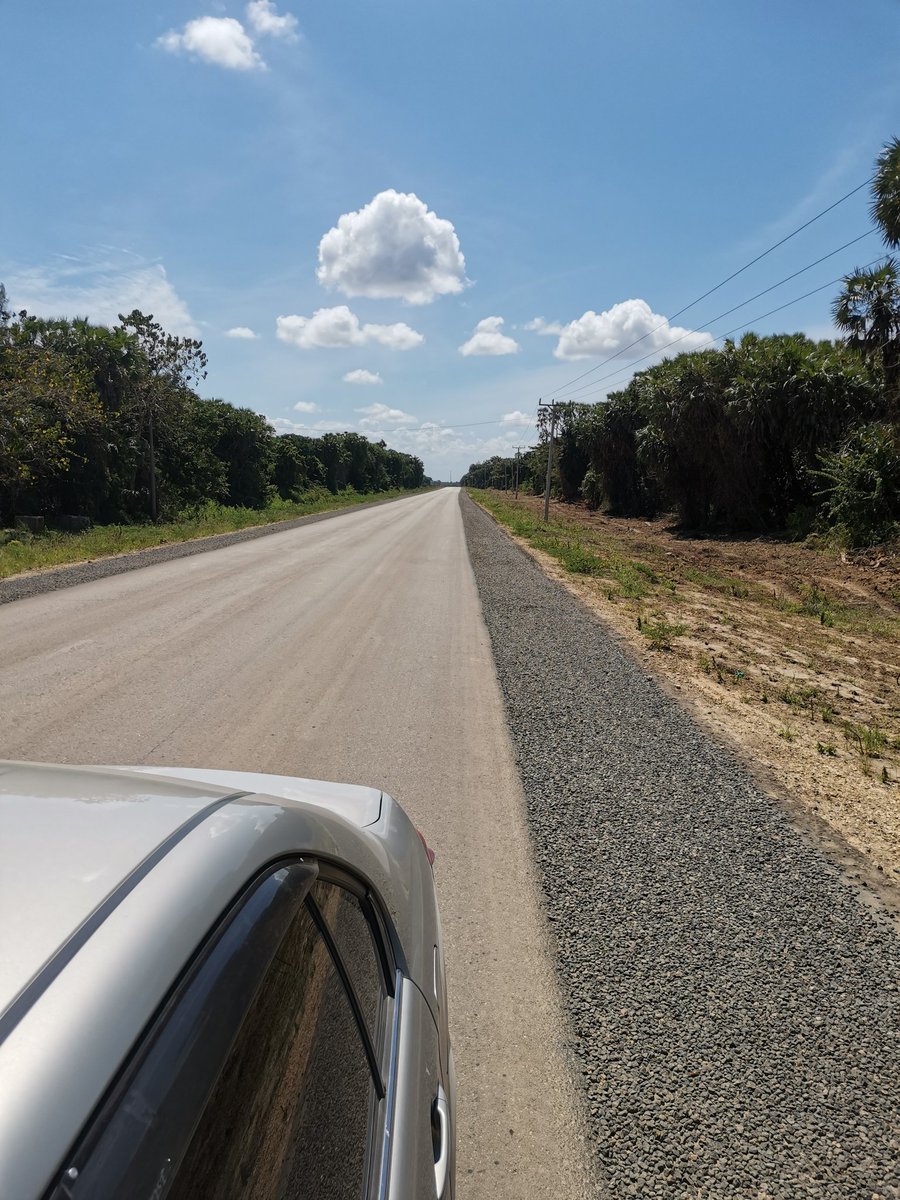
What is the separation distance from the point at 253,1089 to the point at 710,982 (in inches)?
98.4

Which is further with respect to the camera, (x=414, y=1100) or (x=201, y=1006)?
(x=414, y=1100)

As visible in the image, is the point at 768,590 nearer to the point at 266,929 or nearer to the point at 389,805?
the point at 389,805

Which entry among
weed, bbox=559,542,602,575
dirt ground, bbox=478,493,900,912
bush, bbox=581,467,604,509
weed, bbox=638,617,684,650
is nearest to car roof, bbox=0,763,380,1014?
dirt ground, bbox=478,493,900,912

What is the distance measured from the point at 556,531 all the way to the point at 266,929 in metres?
29.2

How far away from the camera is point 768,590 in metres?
→ 16.3

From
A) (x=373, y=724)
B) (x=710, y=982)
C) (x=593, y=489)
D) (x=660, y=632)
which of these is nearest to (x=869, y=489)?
(x=660, y=632)

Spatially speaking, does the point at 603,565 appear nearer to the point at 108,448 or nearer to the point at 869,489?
the point at 869,489

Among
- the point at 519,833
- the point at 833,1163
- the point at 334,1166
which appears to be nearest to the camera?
the point at 334,1166

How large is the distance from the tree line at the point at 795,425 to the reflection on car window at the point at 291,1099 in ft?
69.0

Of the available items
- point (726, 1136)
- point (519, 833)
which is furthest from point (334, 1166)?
point (519, 833)

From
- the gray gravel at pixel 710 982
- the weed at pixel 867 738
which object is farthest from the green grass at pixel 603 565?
the gray gravel at pixel 710 982

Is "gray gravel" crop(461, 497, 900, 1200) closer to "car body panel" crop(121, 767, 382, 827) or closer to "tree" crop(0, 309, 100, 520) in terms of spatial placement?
"car body panel" crop(121, 767, 382, 827)

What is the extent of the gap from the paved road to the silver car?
2.64ft

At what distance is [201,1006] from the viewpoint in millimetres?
972
